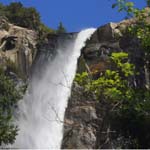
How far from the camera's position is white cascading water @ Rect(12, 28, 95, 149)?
2781 cm

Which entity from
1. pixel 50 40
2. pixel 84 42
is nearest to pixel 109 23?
pixel 84 42

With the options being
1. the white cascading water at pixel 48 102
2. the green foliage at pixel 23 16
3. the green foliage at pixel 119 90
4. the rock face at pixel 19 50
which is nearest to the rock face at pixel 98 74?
the white cascading water at pixel 48 102

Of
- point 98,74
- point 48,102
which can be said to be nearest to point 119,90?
point 98,74

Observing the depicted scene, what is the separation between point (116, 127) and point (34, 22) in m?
24.0

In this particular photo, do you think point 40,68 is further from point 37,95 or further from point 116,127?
point 116,127

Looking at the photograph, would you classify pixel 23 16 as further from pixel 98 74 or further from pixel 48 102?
pixel 98 74

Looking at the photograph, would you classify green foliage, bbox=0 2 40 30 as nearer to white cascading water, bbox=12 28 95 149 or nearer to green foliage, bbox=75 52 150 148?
white cascading water, bbox=12 28 95 149

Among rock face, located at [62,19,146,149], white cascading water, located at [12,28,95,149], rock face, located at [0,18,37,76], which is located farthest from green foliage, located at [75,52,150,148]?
rock face, located at [0,18,37,76]

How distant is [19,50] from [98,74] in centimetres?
890

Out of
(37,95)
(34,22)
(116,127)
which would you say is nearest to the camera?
(116,127)

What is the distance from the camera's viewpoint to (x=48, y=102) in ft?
99.2

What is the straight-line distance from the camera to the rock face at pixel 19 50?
110ft

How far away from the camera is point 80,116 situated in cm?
2531

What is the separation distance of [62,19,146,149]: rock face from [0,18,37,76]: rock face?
185 inches
